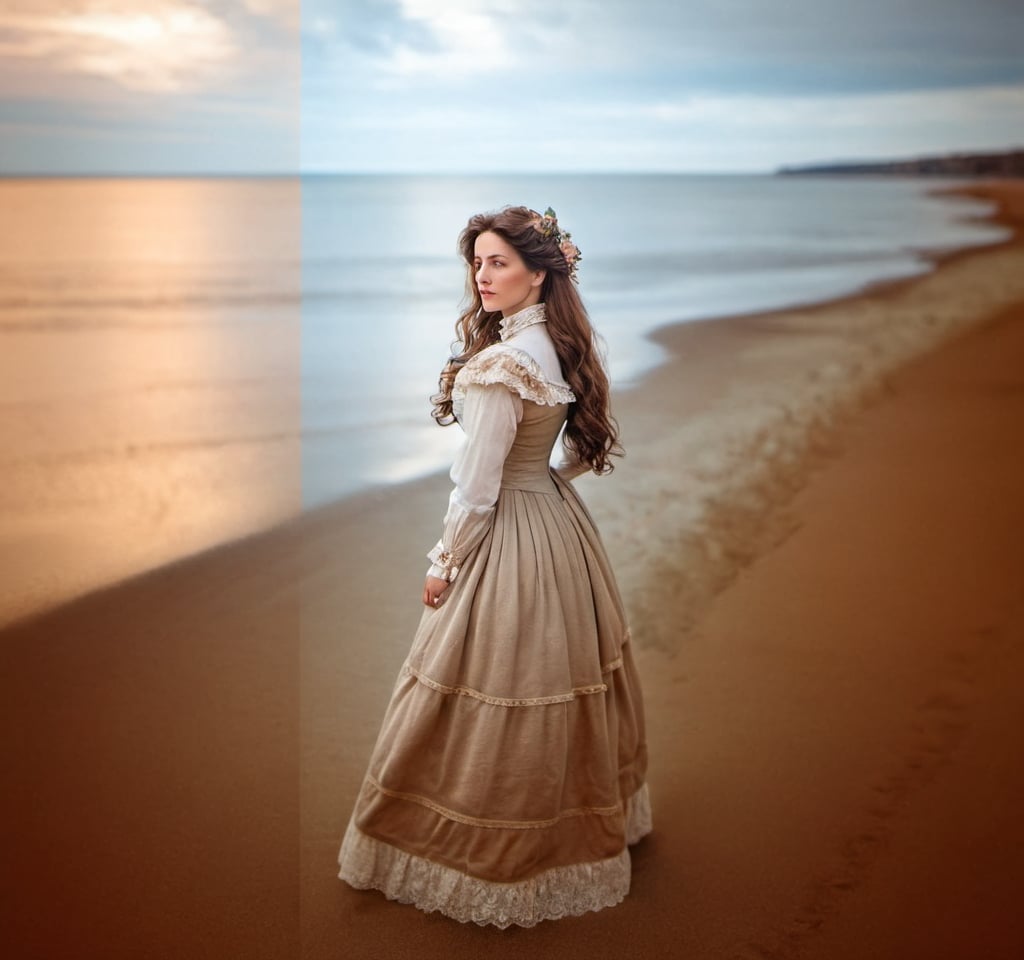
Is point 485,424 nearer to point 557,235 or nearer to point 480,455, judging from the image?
point 480,455

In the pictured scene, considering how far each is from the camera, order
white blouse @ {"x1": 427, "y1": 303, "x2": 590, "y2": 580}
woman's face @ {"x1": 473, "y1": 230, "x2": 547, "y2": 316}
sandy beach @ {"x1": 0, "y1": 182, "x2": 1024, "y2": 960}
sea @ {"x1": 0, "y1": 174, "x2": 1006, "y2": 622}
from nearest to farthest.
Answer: white blouse @ {"x1": 427, "y1": 303, "x2": 590, "y2": 580} → woman's face @ {"x1": 473, "y1": 230, "x2": 547, "y2": 316} → sandy beach @ {"x1": 0, "y1": 182, "x2": 1024, "y2": 960} → sea @ {"x1": 0, "y1": 174, "x2": 1006, "y2": 622}

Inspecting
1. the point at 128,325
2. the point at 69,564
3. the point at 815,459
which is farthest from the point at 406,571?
the point at 128,325

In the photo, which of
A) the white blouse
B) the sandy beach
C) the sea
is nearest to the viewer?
the white blouse

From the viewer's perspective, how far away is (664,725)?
2996 mm

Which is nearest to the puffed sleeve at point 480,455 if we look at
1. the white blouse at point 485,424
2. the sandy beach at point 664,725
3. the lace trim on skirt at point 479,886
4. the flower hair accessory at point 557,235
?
the white blouse at point 485,424

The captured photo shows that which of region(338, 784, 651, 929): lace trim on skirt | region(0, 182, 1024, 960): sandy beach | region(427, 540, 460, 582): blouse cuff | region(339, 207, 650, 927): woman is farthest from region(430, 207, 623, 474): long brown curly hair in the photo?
region(0, 182, 1024, 960): sandy beach

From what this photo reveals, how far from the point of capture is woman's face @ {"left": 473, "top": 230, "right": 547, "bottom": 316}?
2.07m

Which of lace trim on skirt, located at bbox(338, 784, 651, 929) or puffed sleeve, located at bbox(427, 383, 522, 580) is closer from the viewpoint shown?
puffed sleeve, located at bbox(427, 383, 522, 580)

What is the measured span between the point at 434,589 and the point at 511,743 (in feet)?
1.07

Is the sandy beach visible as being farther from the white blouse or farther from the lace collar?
the lace collar

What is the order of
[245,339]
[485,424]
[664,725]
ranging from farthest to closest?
[245,339] < [664,725] < [485,424]

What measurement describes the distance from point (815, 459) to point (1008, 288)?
6.53 metres

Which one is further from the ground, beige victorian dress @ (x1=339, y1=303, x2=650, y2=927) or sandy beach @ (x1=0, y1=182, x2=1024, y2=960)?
beige victorian dress @ (x1=339, y1=303, x2=650, y2=927)

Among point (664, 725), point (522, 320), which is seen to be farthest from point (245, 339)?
point (522, 320)
